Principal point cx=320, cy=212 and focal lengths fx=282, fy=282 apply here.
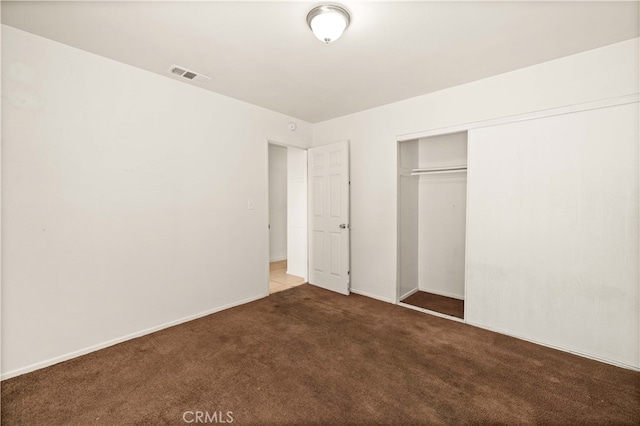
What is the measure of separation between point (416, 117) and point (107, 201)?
343 centimetres

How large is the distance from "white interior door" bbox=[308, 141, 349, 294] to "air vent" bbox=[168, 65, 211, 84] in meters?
1.87

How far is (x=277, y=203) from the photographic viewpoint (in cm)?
660

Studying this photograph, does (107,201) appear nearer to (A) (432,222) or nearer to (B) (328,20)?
(B) (328,20)

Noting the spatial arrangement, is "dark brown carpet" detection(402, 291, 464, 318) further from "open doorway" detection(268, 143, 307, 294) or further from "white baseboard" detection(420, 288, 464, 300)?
"open doorway" detection(268, 143, 307, 294)

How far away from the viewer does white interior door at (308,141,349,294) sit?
13.3 feet

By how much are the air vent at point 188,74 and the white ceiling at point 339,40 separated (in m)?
0.07

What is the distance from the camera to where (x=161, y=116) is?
9.57ft

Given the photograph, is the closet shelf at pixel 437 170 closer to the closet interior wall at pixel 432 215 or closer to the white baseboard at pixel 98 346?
the closet interior wall at pixel 432 215

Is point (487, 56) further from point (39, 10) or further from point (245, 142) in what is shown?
point (39, 10)

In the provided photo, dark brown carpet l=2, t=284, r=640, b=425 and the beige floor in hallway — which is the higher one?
the beige floor in hallway

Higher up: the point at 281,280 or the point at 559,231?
the point at 559,231

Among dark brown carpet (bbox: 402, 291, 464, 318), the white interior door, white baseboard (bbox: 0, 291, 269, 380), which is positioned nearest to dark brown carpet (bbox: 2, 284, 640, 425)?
white baseboard (bbox: 0, 291, 269, 380)

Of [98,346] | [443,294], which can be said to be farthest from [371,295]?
[98,346]

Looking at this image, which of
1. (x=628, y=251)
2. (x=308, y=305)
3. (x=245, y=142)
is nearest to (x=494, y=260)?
(x=628, y=251)
